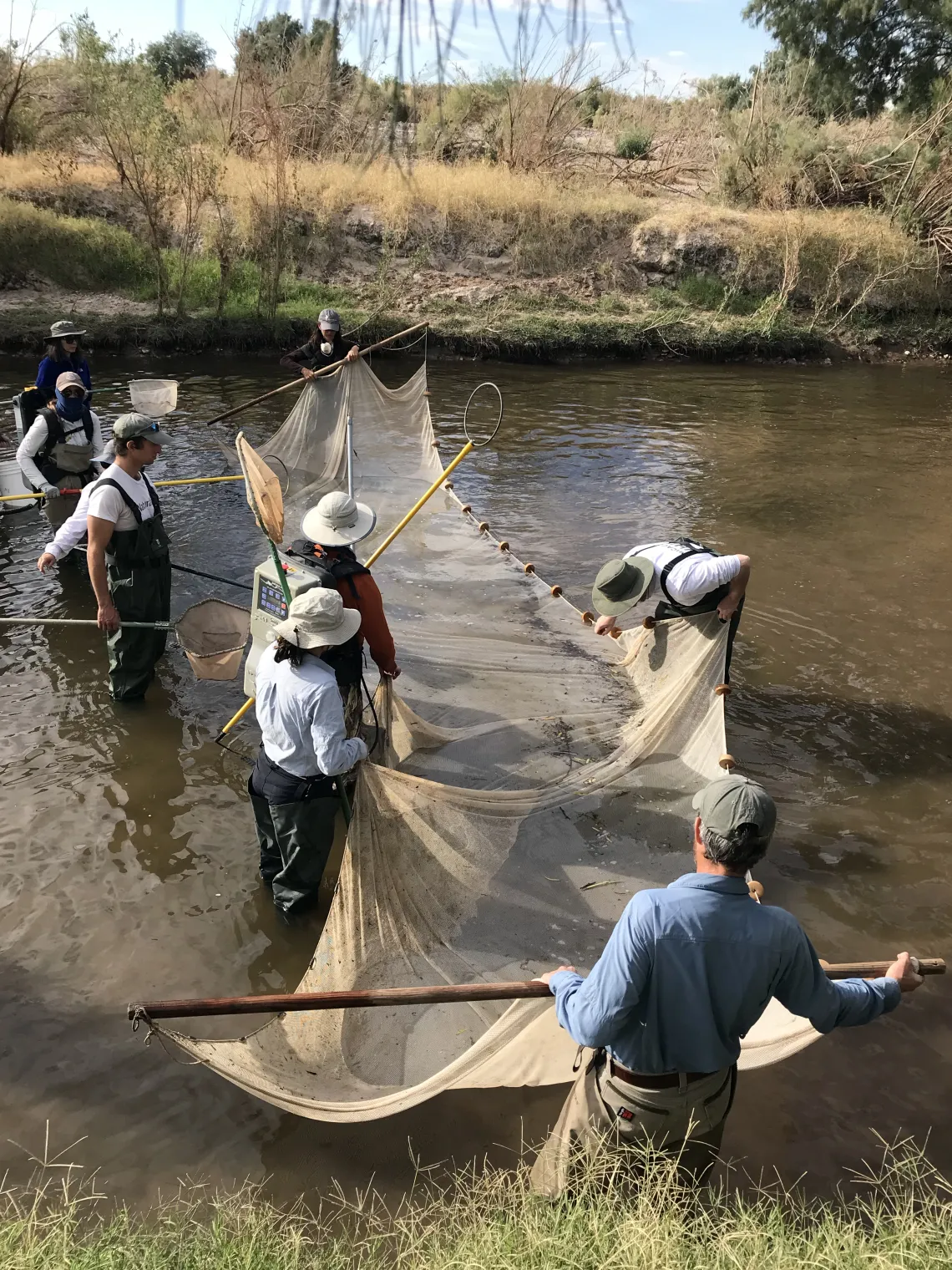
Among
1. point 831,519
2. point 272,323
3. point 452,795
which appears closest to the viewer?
→ point 452,795

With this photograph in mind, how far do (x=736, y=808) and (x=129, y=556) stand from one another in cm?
364

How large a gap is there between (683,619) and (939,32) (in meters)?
12.6

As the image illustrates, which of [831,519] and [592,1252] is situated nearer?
[592,1252]

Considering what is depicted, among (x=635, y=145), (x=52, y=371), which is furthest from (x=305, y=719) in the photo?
(x=635, y=145)

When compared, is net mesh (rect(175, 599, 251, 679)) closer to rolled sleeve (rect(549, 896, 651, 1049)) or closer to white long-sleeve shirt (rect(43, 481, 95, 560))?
white long-sleeve shirt (rect(43, 481, 95, 560))

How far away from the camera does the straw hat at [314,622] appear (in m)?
3.05

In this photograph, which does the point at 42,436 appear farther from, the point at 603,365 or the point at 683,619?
the point at 603,365

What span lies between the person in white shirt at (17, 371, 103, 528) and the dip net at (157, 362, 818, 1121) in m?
2.41

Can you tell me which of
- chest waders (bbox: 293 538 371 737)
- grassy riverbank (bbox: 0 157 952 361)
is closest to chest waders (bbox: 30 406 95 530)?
chest waders (bbox: 293 538 371 737)

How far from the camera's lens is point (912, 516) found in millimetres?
8688

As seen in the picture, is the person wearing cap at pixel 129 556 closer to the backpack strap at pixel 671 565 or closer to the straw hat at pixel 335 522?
the straw hat at pixel 335 522

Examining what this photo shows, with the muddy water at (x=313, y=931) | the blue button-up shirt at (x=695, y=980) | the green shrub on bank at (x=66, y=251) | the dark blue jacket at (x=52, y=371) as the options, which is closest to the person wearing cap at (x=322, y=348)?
the muddy water at (x=313, y=931)

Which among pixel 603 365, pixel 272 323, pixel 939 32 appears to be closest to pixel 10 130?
pixel 272 323

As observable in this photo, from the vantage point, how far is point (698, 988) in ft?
6.27
